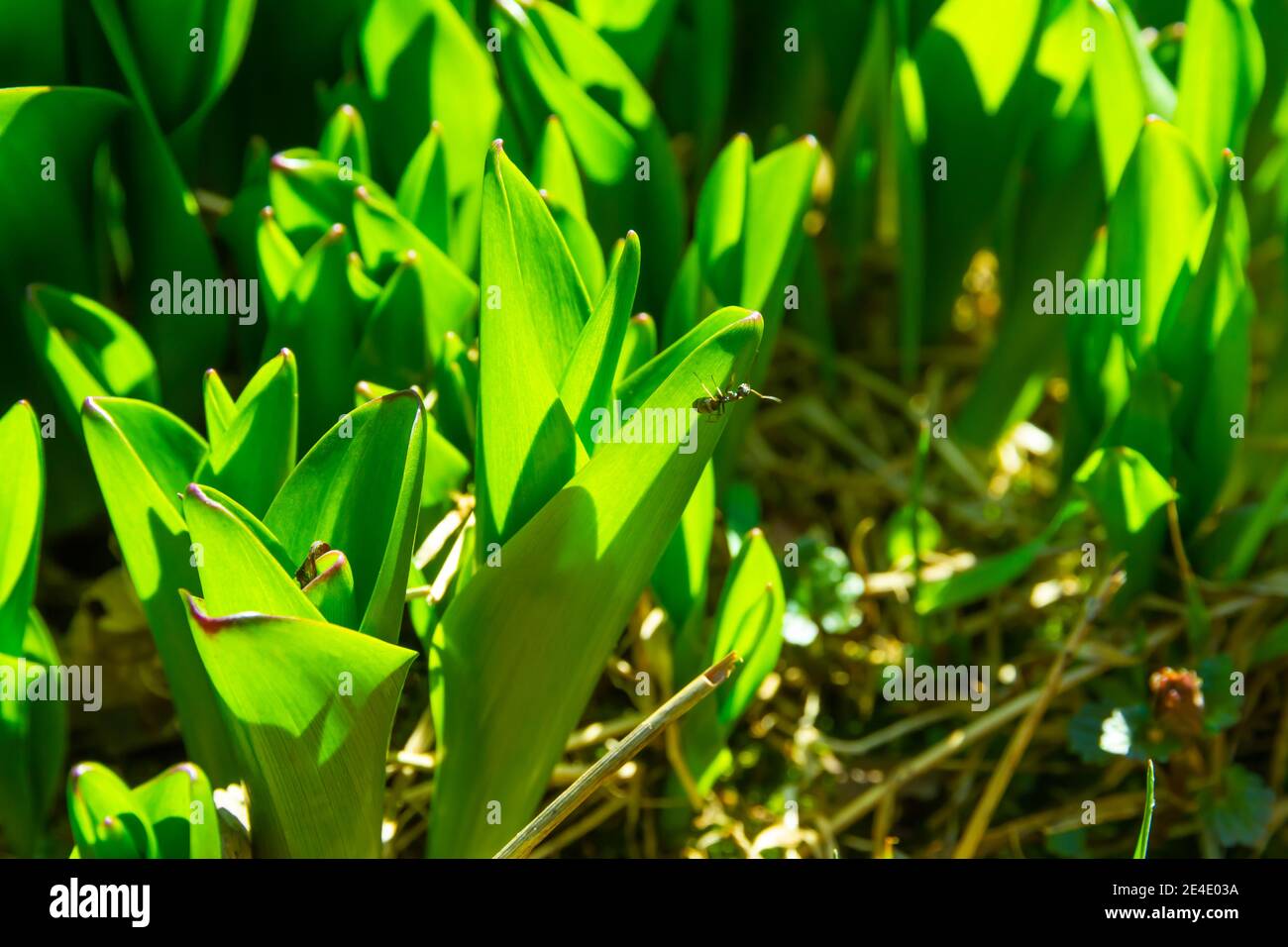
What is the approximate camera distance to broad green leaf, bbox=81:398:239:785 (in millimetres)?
819

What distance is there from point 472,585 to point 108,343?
41cm

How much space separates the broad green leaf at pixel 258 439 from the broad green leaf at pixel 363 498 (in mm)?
67

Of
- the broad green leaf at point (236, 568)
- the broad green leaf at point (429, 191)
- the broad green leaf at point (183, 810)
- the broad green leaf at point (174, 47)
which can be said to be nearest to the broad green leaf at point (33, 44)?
the broad green leaf at point (174, 47)

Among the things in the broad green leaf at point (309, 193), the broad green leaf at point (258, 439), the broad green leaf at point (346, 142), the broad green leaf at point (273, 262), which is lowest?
the broad green leaf at point (258, 439)

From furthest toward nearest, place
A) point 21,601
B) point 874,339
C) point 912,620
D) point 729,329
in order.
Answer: point 874,339 < point 912,620 < point 21,601 < point 729,329

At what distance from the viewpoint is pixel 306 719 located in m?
0.78

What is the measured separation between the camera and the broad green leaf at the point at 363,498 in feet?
2.61

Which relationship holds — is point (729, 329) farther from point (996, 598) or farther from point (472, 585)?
point (996, 598)

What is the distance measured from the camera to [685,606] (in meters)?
1.02

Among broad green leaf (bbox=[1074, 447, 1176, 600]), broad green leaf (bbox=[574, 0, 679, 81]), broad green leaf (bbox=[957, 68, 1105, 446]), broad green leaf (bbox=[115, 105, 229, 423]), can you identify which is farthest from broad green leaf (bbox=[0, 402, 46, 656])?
broad green leaf (bbox=[957, 68, 1105, 446])

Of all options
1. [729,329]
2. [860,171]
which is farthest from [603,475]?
[860,171]

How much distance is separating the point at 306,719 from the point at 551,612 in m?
0.18

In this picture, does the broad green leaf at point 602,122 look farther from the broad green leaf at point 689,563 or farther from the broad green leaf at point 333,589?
the broad green leaf at point 333,589

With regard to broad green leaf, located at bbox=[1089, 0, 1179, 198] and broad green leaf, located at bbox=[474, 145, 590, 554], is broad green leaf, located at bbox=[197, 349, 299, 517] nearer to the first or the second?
broad green leaf, located at bbox=[474, 145, 590, 554]
